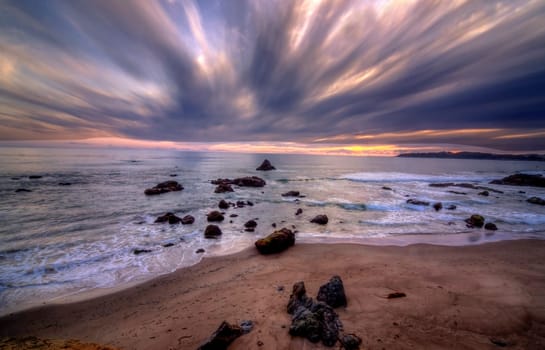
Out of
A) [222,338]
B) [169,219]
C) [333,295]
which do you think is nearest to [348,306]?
[333,295]

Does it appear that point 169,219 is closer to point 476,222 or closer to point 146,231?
point 146,231

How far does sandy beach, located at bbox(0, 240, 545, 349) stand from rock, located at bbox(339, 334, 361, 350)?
0.20m

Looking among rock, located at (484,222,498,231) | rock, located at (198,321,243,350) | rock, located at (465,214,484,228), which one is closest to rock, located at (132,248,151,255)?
rock, located at (198,321,243,350)

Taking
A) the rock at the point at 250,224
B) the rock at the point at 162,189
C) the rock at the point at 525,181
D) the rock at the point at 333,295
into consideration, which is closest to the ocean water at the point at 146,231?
the rock at the point at 250,224

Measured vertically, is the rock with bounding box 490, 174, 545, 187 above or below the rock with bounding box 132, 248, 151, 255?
above

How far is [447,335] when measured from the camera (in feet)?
14.3

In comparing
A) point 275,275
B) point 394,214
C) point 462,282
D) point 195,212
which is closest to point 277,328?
point 275,275

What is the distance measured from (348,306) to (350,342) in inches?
63.8

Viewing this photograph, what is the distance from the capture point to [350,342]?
3904 millimetres

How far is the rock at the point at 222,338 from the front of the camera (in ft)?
13.0

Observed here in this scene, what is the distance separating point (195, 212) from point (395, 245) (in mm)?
16288

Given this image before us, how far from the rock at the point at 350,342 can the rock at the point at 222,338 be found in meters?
2.21

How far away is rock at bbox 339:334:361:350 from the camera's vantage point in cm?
387

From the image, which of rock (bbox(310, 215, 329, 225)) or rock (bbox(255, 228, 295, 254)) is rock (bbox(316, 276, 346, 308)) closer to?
rock (bbox(255, 228, 295, 254))
